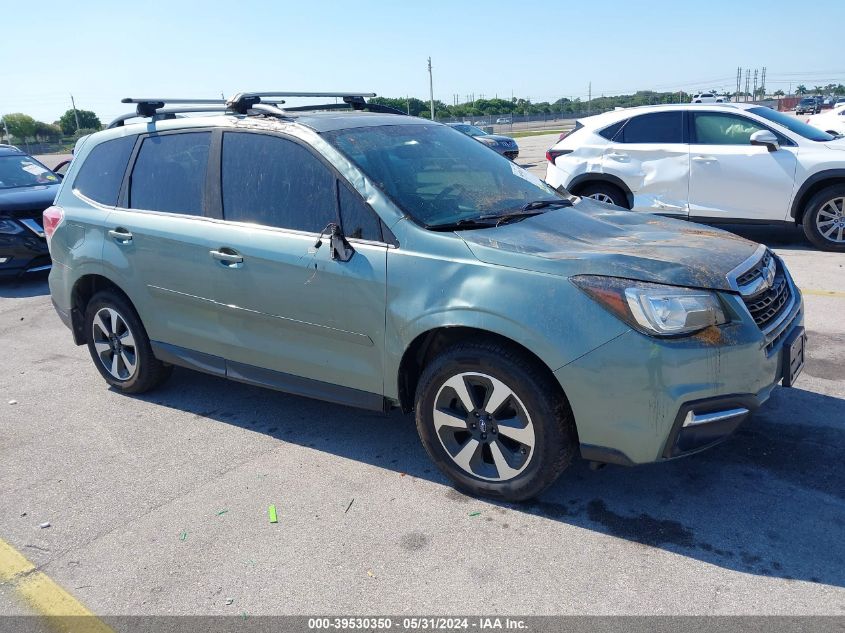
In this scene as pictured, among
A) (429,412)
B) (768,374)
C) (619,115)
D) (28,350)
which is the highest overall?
(619,115)

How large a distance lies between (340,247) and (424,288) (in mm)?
512

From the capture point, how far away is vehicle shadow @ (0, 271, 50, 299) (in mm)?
8648

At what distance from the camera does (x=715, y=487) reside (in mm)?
3432

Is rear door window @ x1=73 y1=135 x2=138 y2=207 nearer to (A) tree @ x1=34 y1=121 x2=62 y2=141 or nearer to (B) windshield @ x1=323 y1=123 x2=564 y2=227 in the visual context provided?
(B) windshield @ x1=323 y1=123 x2=564 y2=227

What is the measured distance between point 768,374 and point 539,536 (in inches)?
47.8

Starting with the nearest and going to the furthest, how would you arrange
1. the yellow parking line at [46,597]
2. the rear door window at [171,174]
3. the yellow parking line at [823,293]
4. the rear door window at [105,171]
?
1. the yellow parking line at [46,597]
2. the rear door window at [171,174]
3. the rear door window at [105,171]
4. the yellow parking line at [823,293]

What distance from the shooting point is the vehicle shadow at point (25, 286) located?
865 cm

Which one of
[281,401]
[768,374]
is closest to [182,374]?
[281,401]

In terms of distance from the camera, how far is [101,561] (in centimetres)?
312

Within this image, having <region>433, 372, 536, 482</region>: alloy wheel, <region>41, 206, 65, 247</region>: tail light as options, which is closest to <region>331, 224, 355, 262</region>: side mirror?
<region>433, 372, 536, 482</region>: alloy wheel

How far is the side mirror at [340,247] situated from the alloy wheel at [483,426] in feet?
2.64

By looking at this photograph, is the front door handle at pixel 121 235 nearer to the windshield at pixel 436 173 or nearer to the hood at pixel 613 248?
the windshield at pixel 436 173

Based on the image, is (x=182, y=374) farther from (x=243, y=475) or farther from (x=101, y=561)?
(x=101, y=561)

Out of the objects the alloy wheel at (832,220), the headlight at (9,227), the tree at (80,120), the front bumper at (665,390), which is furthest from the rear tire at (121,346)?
the tree at (80,120)
